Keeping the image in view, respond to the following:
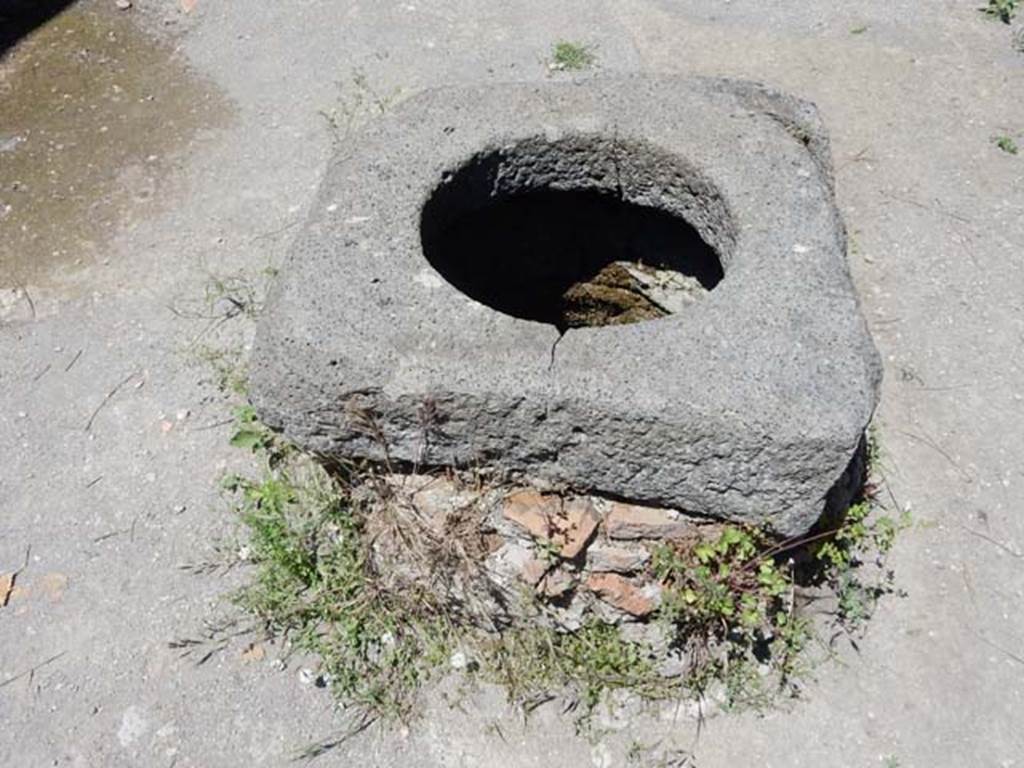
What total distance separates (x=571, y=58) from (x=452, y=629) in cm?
338

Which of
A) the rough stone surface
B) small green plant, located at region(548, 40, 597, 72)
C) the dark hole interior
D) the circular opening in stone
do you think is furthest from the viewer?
small green plant, located at region(548, 40, 597, 72)

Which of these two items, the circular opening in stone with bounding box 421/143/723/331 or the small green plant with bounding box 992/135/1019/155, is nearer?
the circular opening in stone with bounding box 421/143/723/331

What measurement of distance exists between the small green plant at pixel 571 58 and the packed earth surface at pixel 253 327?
0.05 m

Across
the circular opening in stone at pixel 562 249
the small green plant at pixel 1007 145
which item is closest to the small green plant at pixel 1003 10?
the small green plant at pixel 1007 145

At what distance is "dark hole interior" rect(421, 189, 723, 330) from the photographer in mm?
3113

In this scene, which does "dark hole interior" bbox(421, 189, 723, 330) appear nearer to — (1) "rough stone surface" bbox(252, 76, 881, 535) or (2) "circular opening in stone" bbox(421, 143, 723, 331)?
(2) "circular opening in stone" bbox(421, 143, 723, 331)

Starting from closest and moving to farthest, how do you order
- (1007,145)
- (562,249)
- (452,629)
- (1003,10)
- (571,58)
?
1. (452,629)
2. (562,249)
3. (1007,145)
4. (571,58)
5. (1003,10)

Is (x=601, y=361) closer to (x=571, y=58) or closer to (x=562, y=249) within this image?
(x=562, y=249)

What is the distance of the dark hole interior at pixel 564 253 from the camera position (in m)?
3.11

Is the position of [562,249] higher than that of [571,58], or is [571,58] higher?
[562,249]

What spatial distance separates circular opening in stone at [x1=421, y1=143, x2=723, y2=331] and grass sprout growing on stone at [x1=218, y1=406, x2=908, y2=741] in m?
0.83

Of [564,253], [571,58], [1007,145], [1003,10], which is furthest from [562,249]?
[1003,10]

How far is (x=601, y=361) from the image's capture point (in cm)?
228

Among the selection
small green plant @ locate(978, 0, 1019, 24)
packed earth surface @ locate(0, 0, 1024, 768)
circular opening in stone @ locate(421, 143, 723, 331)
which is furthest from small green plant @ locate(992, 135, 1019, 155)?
circular opening in stone @ locate(421, 143, 723, 331)
